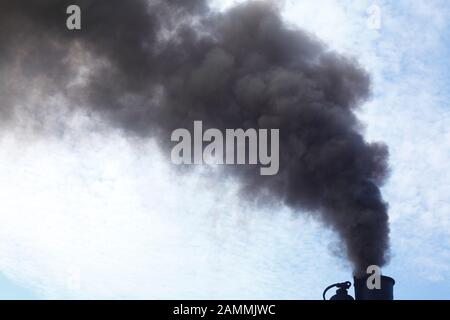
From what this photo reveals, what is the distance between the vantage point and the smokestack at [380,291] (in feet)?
38.7

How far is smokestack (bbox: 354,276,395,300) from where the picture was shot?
11788 mm

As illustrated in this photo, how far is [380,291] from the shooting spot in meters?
11.8

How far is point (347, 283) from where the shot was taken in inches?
492

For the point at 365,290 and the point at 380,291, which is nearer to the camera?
the point at 380,291
